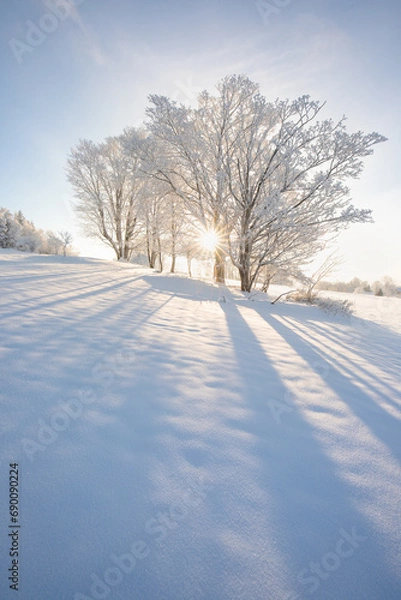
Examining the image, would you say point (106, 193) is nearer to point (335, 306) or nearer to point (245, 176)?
point (245, 176)

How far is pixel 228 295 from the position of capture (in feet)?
30.0

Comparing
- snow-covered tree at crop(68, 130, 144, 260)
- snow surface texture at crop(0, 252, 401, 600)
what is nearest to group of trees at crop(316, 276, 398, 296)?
snow-covered tree at crop(68, 130, 144, 260)

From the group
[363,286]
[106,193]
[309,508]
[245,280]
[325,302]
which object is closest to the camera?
[309,508]

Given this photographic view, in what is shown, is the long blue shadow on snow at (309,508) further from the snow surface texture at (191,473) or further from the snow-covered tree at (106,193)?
the snow-covered tree at (106,193)

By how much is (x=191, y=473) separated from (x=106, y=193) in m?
20.6

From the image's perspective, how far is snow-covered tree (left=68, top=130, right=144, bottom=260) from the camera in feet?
55.5

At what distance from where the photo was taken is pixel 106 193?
59.4ft

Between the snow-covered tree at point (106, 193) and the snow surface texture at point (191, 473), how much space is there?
15939 mm

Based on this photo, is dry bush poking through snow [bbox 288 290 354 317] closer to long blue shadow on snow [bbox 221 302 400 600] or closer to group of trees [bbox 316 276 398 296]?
long blue shadow on snow [bbox 221 302 400 600]

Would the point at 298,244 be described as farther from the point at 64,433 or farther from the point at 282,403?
the point at 64,433

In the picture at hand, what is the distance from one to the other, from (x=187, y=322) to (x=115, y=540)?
11.7ft

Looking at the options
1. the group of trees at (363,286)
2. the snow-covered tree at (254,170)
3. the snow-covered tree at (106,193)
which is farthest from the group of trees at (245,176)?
the group of trees at (363,286)

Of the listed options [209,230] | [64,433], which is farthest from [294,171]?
[64,433]

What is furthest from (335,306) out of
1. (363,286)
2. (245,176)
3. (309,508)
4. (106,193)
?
(363,286)
